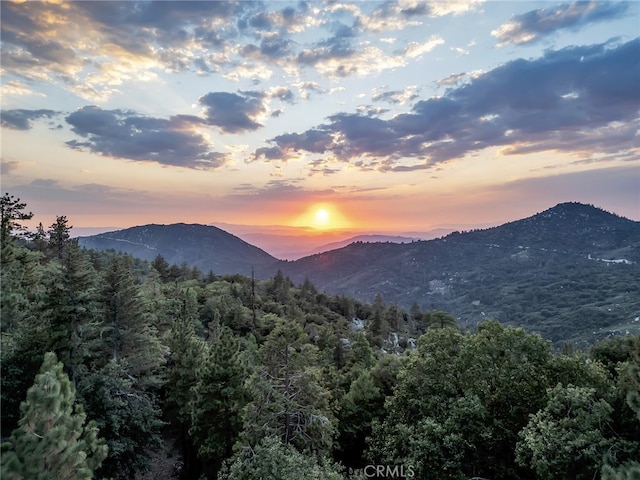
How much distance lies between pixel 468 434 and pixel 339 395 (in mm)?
10875

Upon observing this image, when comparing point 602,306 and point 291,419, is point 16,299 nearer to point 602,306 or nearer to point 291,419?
point 291,419

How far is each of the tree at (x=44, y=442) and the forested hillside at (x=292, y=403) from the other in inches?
1.2

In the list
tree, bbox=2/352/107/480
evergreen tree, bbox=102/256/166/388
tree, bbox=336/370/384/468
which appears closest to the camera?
tree, bbox=2/352/107/480

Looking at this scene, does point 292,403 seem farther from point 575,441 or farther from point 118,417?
point 575,441

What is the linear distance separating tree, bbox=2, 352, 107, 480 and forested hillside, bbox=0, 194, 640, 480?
31 mm

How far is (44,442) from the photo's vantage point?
9102 mm

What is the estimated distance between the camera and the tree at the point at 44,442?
8.84 m

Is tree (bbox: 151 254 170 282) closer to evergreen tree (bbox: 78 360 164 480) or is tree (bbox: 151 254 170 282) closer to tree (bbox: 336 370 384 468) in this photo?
evergreen tree (bbox: 78 360 164 480)

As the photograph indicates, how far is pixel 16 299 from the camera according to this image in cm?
1165

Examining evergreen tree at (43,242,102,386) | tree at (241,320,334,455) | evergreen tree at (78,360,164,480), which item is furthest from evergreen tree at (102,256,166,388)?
tree at (241,320,334,455)

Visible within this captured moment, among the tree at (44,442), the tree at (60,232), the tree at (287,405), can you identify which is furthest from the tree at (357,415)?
the tree at (60,232)

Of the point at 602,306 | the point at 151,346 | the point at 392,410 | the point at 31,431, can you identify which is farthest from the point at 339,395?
the point at 602,306

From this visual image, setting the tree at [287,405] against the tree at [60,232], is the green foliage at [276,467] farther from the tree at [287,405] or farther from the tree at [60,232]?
the tree at [60,232]

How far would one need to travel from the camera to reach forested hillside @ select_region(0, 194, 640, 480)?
11.7 meters
